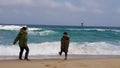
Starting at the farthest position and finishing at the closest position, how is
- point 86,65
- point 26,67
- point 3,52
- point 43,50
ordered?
1. point 43,50
2. point 3,52
3. point 86,65
4. point 26,67

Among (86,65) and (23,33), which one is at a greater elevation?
(23,33)

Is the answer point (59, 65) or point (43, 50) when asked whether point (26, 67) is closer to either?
point (59, 65)

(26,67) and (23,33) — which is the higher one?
(23,33)

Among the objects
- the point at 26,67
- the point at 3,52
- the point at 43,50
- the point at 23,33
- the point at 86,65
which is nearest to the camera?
the point at 26,67

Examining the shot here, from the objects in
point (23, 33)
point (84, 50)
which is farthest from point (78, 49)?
point (23, 33)

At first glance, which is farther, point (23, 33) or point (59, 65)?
point (23, 33)

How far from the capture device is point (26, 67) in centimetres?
1130

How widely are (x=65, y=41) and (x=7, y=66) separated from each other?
161 inches

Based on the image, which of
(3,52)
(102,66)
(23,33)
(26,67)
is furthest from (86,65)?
(3,52)

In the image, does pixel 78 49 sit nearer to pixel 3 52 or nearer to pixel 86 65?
pixel 3 52

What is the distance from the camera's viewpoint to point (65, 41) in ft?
49.2

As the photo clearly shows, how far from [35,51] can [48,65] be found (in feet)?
24.7

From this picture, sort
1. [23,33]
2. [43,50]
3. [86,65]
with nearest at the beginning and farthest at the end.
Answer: [86,65]
[23,33]
[43,50]

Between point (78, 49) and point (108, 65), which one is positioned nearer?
point (108, 65)
